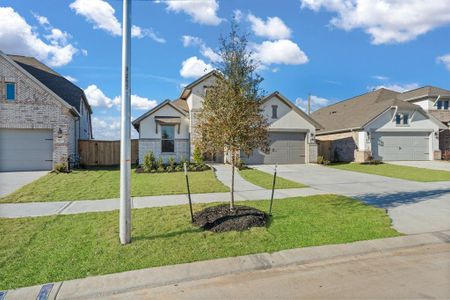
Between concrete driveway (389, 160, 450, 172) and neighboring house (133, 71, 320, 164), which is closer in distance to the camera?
concrete driveway (389, 160, 450, 172)

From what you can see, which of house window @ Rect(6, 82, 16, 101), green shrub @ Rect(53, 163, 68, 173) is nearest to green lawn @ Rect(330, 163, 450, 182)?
green shrub @ Rect(53, 163, 68, 173)

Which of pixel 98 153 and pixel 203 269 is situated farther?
pixel 98 153

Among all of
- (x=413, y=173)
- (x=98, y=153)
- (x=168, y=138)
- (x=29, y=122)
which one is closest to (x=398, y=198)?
(x=413, y=173)

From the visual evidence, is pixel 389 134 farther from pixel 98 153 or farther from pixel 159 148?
pixel 98 153

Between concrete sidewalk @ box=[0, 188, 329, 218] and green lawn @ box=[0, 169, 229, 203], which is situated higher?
green lawn @ box=[0, 169, 229, 203]

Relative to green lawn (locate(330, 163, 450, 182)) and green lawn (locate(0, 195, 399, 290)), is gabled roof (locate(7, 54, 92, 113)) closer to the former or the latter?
green lawn (locate(0, 195, 399, 290))

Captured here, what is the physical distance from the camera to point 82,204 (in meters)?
8.31

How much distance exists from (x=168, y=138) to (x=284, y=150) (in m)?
8.56

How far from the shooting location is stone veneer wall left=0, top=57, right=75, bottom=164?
51.6 ft

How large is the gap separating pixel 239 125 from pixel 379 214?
408 cm

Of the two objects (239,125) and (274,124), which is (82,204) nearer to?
(239,125)

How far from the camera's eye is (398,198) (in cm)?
945

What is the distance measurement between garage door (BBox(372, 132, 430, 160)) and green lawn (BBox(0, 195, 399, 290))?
18.3 m

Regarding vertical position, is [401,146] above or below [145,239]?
above
